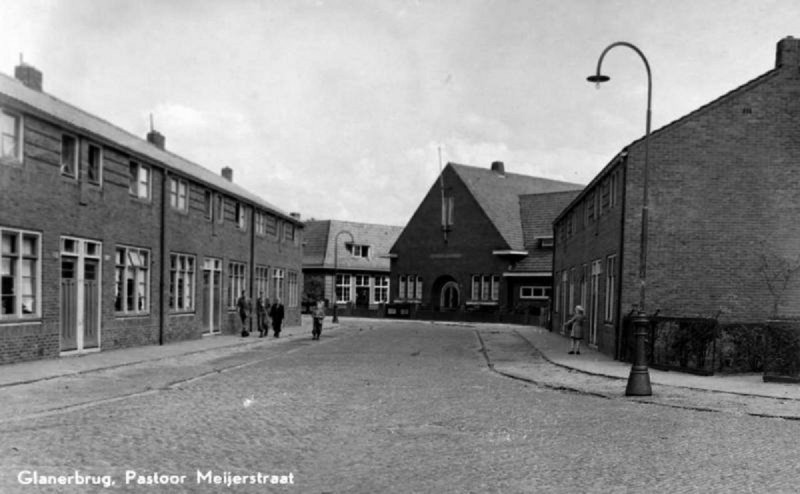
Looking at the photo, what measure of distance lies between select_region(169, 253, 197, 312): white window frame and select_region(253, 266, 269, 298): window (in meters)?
7.98

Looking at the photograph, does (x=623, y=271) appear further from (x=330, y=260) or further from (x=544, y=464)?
(x=330, y=260)

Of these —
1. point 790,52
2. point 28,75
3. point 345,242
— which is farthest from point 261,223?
point 345,242

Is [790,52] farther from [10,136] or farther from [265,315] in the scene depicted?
[265,315]

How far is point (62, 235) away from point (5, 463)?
1233 centimetres

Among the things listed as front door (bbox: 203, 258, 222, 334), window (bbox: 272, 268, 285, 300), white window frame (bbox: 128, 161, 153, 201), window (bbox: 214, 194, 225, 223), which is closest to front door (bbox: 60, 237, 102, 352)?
white window frame (bbox: 128, 161, 153, 201)

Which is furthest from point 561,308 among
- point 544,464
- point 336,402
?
point 544,464

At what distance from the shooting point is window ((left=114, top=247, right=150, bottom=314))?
22.0 m

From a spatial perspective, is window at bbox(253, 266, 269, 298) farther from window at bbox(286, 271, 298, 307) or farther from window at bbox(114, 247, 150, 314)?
window at bbox(114, 247, 150, 314)

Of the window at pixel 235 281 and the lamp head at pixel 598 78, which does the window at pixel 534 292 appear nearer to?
the window at pixel 235 281

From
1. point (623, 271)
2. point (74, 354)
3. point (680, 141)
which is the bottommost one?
point (74, 354)

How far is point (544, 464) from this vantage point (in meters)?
8.02

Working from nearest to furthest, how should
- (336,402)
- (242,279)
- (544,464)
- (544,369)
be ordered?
(544,464) < (336,402) < (544,369) < (242,279)

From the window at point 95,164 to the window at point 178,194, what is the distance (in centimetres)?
482

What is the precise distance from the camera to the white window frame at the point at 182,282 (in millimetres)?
25797
